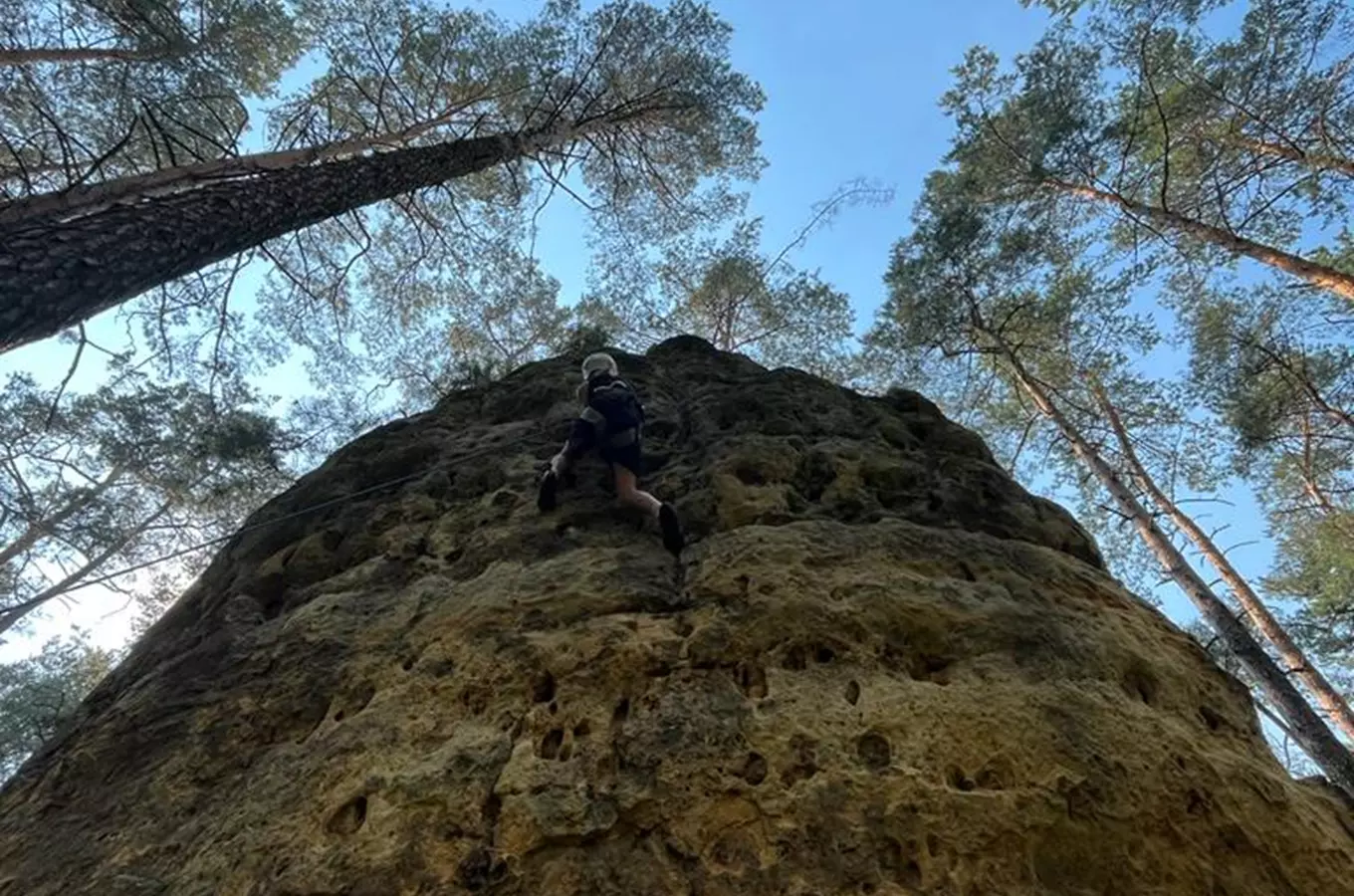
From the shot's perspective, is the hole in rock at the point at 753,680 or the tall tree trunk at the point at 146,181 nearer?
the hole in rock at the point at 753,680

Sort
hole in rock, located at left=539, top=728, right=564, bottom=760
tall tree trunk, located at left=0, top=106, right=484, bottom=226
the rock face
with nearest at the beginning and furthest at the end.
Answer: the rock face → hole in rock, located at left=539, top=728, right=564, bottom=760 → tall tree trunk, located at left=0, top=106, right=484, bottom=226

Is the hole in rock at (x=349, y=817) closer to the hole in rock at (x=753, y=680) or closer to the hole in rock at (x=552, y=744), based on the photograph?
the hole in rock at (x=552, y=744)

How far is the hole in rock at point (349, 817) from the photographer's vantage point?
2.72 metres

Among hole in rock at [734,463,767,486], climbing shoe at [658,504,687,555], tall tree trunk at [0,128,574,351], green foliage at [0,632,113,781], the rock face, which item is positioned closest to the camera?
the rock face

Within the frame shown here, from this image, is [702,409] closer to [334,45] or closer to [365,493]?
[365,493]

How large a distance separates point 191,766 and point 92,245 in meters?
3.25

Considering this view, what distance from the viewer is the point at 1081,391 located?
564 inches

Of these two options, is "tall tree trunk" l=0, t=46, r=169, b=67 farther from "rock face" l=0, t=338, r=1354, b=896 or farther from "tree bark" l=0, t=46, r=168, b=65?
"rock face" l=0, t=338, r=1354, b=896

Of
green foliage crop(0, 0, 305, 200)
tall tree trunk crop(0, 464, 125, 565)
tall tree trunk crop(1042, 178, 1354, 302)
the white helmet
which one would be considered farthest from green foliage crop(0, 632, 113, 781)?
tall tree trunk crop(1042, 178, 1354, 302)

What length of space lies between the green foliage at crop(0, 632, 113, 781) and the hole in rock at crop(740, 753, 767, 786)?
63.5ft

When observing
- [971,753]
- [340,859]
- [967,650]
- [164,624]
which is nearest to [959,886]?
[971,753]

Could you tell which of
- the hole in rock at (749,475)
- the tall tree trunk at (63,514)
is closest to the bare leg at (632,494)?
the hole in rock at (749,475)

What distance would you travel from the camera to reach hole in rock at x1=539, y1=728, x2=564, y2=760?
9.63 ft

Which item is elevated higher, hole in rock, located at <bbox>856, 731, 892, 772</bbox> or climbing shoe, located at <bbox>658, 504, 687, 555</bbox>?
climbing shoe, located at <bbox>658, 504, 687, 555</bbox>
